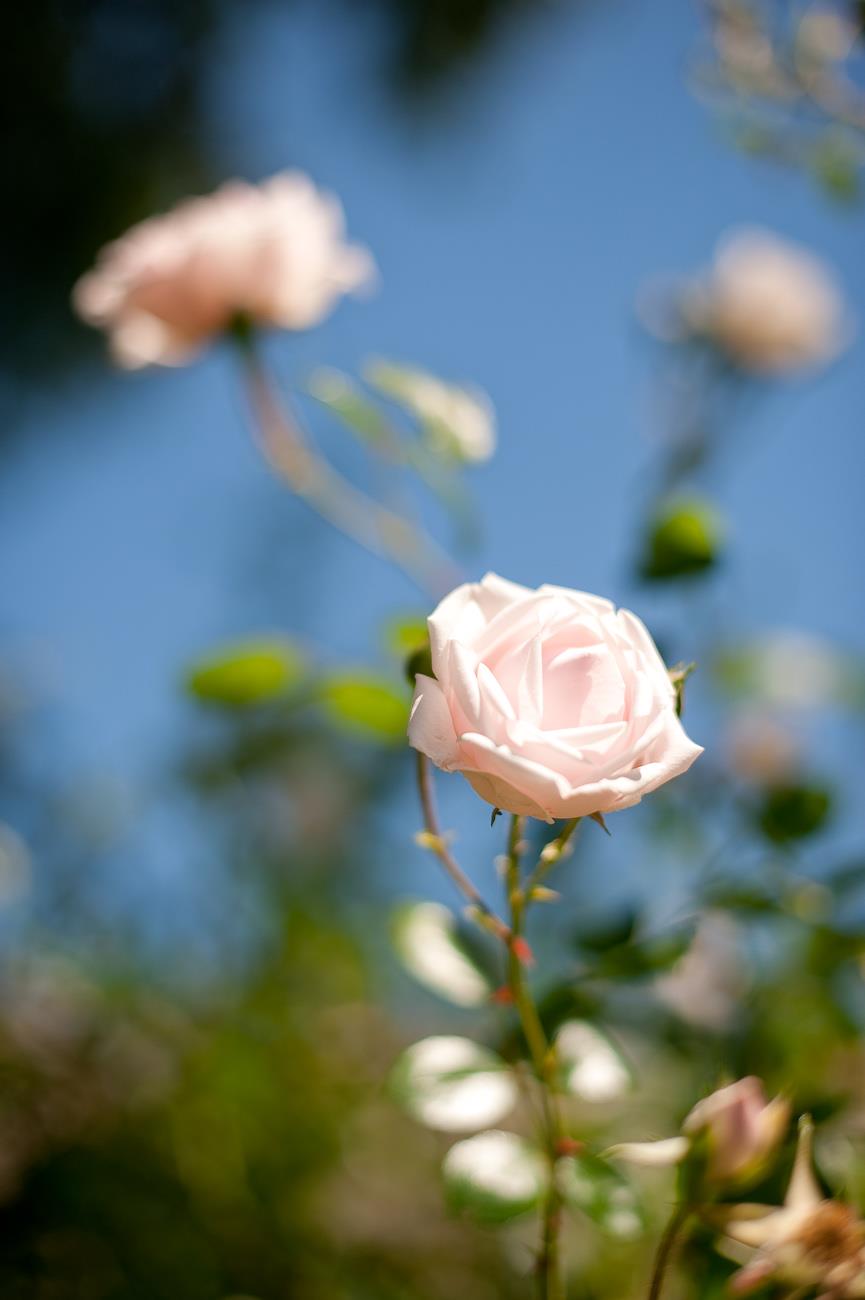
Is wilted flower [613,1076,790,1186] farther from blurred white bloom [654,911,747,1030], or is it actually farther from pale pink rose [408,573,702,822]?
blurred white bloom [654,911,747,1030]

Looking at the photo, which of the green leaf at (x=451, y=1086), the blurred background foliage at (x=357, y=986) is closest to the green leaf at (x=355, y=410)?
the blurred background foliage at (x=357, y=986)

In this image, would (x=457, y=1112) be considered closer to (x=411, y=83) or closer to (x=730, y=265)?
(x=730, y=265)

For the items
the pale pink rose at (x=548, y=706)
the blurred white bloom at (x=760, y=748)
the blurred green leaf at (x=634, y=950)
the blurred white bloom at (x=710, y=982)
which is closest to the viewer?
the pale pink rose at (x=548, y=706)

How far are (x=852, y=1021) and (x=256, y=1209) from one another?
34 cm

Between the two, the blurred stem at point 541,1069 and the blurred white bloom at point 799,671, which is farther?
the blurred white bloom at point 799,671

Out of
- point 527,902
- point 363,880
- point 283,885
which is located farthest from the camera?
point 363,880

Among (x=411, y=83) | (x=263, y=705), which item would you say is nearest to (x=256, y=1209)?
(x=263, y=705)

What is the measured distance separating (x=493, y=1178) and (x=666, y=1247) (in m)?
0.05

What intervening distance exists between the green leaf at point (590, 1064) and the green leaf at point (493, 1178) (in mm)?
33

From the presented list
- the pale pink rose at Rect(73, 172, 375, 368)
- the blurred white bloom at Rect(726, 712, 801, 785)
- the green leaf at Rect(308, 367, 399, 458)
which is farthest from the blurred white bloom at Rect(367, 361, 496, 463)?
the blurred white bloom at Rect(726, 712, 801, 785)

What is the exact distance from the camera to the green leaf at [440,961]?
1.29ft

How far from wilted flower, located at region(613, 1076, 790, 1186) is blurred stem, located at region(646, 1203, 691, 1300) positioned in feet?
0.05

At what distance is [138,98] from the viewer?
1.94m

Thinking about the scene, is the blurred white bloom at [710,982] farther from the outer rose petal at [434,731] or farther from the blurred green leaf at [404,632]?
the outer rose petal at [434,731]
